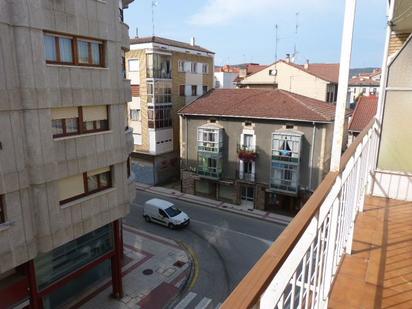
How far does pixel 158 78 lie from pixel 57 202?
17622mm

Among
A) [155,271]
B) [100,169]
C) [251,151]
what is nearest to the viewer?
[100,169]

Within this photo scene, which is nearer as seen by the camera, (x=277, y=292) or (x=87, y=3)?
(x=277, y=292)

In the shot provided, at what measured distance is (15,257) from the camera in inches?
349

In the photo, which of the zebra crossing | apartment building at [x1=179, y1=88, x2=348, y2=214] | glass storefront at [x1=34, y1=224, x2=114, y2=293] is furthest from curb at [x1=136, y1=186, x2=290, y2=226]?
glass storefront at [x1=34, y1=224, x2=114, y2=293]

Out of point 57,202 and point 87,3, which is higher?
point 87,3

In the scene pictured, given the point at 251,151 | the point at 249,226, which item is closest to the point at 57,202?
the point at 249,226

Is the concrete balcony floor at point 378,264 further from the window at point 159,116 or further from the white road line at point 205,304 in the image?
the window at point 159,116

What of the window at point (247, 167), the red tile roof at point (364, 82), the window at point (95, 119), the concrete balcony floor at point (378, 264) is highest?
the red tile roof at point (364, 82)

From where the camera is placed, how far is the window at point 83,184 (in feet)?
33.5

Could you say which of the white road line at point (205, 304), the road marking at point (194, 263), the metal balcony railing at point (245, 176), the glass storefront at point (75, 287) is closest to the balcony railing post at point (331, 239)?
the white road line at point (205, 304)

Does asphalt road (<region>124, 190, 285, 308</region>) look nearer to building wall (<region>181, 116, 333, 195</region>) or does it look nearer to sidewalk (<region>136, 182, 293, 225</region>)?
sidewalk (<region>136, 182, 293, 225</region>)

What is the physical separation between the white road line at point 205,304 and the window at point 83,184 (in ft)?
19.4

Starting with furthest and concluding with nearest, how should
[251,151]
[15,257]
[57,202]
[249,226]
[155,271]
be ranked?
[251,151], [249,226], [155,271], [57,202], [15,257]

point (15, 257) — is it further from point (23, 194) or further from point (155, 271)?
point (155, 271)
